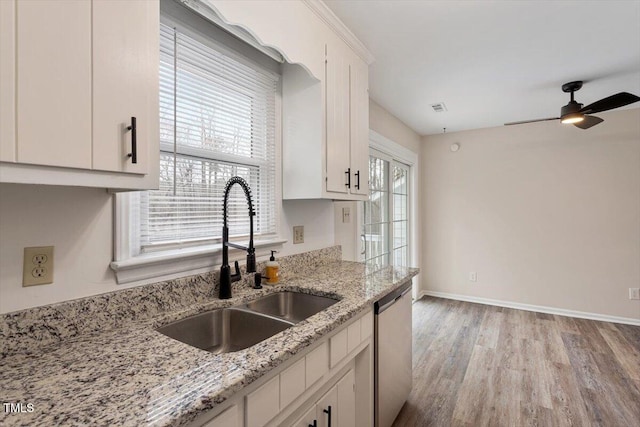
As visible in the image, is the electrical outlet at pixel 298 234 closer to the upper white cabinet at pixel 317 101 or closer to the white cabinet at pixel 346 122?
the upper white cabinet at pixel 317 101

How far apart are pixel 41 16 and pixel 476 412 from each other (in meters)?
2.81

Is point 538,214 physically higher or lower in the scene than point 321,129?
lower

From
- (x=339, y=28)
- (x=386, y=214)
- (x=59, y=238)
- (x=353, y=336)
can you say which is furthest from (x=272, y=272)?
(x=386, y=214)

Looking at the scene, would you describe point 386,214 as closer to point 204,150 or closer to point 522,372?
point 522,372

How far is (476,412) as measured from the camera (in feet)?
6.74

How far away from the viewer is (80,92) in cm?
78

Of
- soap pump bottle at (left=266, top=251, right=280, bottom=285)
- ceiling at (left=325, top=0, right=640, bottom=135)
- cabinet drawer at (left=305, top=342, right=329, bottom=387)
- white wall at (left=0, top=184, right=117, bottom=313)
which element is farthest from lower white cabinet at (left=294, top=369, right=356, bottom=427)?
ceiling at (left=325, top=0, right=640, bottom=135)

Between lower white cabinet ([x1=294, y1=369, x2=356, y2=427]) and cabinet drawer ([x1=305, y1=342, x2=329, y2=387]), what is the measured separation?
0.14 m

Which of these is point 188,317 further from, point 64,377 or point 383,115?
point 383,115

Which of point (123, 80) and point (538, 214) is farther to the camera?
point (538, 214)

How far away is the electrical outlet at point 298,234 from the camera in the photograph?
202cm

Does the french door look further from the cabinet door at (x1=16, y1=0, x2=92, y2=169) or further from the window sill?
the cabinet door at (x1=16, y1=0, x2=92, y2=169)

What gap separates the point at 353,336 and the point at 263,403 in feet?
1.95

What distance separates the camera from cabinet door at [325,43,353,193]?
6.10 ft
